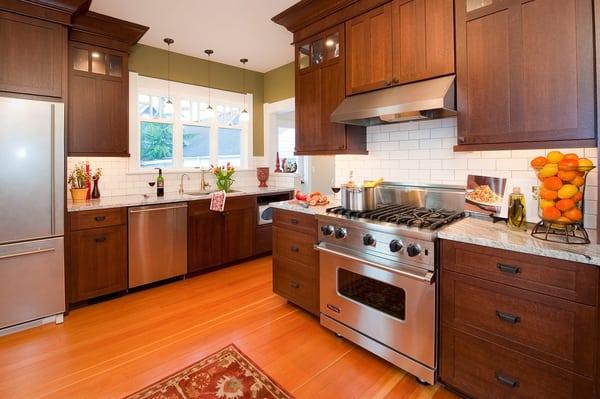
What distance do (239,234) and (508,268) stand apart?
10.2 feet

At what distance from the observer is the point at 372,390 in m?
1.84

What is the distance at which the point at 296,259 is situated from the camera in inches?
107

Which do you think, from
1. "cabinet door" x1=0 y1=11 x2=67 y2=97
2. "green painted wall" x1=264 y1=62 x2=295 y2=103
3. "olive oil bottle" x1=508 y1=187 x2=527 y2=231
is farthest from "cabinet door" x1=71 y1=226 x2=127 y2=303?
"olive oil bottle" x1=508 y1=187 x2=527 y2=231

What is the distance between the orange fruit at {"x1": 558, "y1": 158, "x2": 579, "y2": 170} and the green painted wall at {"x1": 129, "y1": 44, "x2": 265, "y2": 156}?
4.01 metres

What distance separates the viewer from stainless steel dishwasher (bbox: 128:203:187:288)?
319 centimetres

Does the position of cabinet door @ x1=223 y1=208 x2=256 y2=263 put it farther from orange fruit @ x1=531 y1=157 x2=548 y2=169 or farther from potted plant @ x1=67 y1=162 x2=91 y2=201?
orange fruit @ x1=531 y1=157 x2=548 y2=169

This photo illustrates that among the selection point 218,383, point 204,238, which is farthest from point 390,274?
point 204,238

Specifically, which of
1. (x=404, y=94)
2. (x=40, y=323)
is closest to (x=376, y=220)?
(x=404, y=94)

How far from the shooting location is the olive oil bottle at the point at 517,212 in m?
1.80

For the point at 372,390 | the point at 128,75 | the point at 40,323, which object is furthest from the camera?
the point at 128,75

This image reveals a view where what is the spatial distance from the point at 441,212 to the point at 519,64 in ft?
3.33

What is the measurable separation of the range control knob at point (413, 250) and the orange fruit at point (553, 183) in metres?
0.70

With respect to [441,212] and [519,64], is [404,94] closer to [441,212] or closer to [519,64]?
[519,64]

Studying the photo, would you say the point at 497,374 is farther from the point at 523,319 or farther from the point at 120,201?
the point at 120,201
